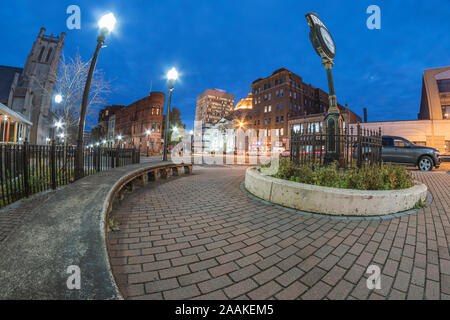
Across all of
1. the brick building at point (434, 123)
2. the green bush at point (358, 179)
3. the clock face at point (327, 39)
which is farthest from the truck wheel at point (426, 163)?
the brick building at point (434, 123)

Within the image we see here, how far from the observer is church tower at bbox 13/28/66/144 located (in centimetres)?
2773

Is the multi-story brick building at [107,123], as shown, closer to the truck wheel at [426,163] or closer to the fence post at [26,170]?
the fence post at [26,170]

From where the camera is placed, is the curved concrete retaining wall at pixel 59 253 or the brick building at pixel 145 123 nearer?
the curved concrete retaining wall at pixel 59 253

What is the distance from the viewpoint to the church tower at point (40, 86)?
2773 centimetres

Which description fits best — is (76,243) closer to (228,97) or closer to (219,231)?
(219,231)

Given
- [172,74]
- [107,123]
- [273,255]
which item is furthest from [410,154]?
[107,123]

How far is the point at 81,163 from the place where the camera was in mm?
5996

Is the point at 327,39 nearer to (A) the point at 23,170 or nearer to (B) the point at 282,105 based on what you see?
(A) the point at 23,170

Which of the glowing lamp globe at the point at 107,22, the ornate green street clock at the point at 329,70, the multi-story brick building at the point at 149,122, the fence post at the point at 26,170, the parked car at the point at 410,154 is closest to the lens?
the fence post at the point at 26,170

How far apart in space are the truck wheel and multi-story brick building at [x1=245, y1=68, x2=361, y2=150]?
3326 cm

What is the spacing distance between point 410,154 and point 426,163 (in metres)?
1.10

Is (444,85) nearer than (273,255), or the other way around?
(273,255)

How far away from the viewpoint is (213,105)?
355 ft
